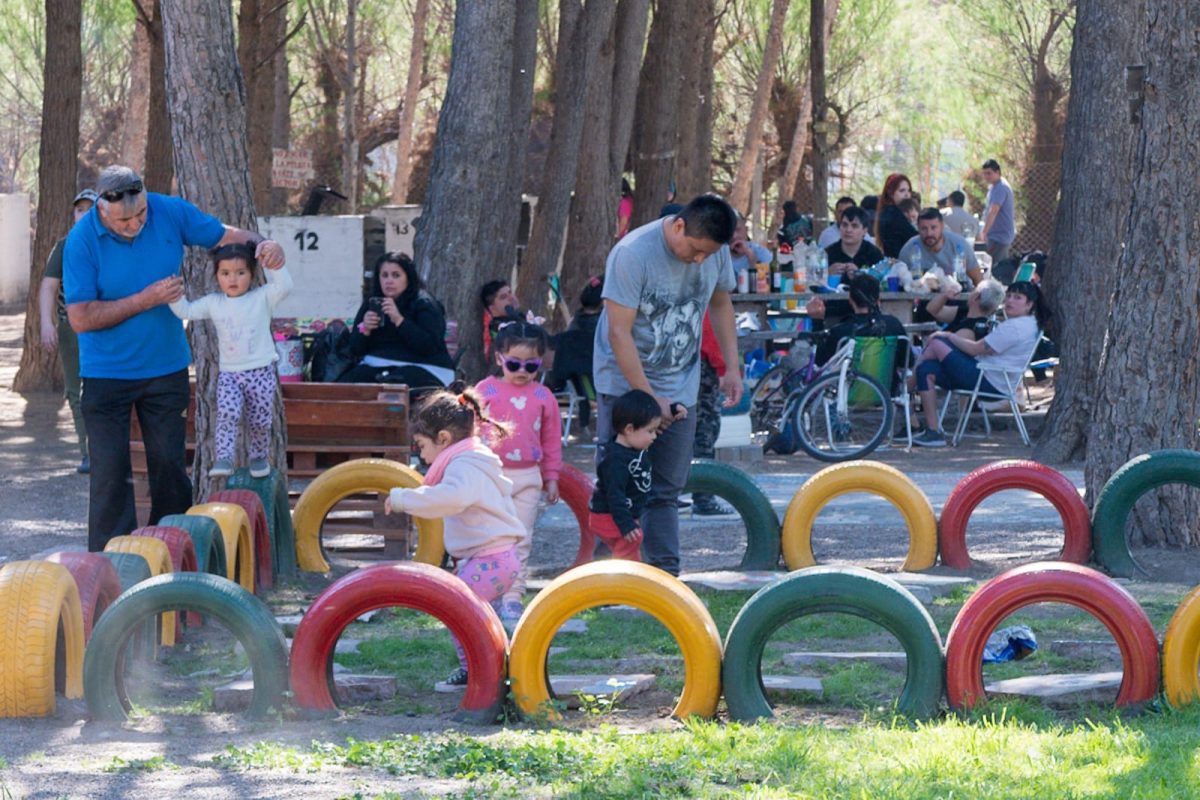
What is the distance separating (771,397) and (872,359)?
3.73 feet

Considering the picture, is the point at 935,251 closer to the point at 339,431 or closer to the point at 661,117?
the point at 661,117

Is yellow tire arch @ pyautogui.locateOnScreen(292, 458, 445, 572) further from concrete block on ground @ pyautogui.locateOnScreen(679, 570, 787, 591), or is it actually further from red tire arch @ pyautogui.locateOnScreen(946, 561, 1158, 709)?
red tire arch @ pyautogui.locateOnScreen(946, 561, 1158, 709)

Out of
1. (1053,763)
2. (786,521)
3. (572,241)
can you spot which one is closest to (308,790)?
(1053,763)

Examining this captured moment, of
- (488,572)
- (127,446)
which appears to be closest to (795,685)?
(488,572)

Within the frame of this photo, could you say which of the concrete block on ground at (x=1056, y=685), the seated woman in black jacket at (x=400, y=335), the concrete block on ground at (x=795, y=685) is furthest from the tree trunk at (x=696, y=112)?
the concrete block on ground at (x=1056, y=685)

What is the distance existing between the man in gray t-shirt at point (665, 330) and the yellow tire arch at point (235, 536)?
5.51 ft

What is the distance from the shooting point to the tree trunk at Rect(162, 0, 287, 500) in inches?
349

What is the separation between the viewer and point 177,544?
273 inches

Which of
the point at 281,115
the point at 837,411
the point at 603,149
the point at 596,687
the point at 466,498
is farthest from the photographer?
the point at 281,115

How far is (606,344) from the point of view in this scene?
7.62m

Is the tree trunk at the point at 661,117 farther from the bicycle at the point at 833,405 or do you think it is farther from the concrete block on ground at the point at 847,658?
the concrete block on ground at the point at 847,658

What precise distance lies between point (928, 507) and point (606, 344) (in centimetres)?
222

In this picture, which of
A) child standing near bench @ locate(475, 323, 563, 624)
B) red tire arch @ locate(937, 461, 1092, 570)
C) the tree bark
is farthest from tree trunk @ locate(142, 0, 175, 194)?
red tire arch @ locate(937, 461, 1092, 570)

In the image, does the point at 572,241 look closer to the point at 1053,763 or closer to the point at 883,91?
the point at 1053,763
